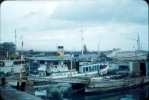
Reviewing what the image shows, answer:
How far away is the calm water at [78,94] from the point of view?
13156 mm

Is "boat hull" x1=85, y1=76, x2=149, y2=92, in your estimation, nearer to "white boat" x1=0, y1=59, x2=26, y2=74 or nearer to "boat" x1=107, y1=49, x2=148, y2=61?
"white boat" x1=0, y1=59, x2=26, y2=74

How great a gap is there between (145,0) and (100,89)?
35.8 ft

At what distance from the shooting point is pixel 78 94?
13.6 meters

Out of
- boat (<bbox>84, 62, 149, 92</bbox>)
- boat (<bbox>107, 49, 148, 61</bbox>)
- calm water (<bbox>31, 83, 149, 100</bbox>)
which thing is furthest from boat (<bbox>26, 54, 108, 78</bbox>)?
boat (<bbox>107, 49, 148, 61</bbox>)

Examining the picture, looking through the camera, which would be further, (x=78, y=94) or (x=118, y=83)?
(x=118, y=83)

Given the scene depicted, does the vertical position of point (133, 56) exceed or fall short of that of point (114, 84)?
it exceeds it

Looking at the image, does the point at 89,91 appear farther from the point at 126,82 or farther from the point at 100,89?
the point at 126,82

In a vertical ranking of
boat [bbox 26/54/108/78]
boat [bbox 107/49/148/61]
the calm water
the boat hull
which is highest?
boat [bbox 107/49/148/61]

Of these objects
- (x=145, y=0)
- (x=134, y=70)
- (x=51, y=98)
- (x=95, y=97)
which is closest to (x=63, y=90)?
(x=51, y=98)

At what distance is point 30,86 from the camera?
39.1 feet

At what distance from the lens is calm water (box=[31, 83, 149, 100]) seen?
13156mm

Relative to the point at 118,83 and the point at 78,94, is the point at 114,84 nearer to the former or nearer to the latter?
the point at 118,83

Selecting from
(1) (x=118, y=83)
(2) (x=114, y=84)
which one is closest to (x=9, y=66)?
(2) (x=114, y=84)

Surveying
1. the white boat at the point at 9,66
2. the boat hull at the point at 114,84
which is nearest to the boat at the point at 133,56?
the boat hull at the point at 114,84
